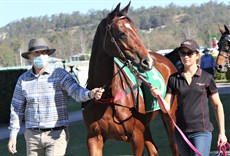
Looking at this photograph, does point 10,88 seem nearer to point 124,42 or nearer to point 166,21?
point 124,42

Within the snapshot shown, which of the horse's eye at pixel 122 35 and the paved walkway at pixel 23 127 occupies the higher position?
the horse's eye at pixel 122 35

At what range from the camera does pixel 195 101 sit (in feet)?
13.1

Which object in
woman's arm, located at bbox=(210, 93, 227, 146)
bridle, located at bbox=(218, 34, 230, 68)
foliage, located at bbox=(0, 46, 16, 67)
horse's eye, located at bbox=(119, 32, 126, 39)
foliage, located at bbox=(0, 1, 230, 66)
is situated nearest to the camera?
→ woman's arm, located at bbox=(210, 93, 227, 146)

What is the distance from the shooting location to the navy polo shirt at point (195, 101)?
399 centimetres

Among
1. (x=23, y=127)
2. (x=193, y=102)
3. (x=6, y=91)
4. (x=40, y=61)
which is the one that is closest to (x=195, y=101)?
(x=193, y=102)

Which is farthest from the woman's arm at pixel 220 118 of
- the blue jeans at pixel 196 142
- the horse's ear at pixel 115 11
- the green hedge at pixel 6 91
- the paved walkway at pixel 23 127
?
the green hedge at pixel 6 91

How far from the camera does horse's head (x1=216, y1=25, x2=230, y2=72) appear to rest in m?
11.1

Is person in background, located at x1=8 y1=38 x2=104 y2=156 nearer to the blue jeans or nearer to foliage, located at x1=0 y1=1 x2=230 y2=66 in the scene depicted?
the blue jeans

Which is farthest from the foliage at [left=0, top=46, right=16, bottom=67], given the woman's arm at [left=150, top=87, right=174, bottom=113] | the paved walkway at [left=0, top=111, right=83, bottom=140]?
the woman's arm at [left=150, top=87, right=174, bottom=113]

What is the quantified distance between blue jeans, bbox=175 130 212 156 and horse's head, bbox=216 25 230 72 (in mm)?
7473

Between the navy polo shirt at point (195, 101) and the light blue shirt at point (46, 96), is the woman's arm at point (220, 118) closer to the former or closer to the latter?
the navy polo shirt at point (195, 101)

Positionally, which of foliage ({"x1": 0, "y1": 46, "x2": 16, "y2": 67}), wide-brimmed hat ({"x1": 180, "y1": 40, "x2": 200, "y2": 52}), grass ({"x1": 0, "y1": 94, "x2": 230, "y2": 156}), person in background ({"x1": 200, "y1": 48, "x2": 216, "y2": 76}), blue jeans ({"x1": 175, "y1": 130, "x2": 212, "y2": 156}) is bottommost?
foliage ({"x1": 0, "y1": 46, "x2": 16, "y2": 67})

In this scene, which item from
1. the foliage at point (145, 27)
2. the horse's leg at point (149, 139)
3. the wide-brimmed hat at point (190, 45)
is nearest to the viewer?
the wide-brimmed hat at point (190, 45)

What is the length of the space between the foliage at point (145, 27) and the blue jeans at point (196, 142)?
7241cm
